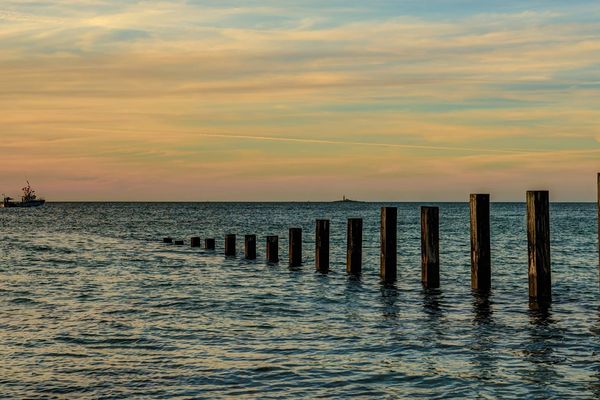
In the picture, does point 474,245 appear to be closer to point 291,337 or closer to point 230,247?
point 291,337

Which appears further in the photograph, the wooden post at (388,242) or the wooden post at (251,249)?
the wooden post at (251,249)

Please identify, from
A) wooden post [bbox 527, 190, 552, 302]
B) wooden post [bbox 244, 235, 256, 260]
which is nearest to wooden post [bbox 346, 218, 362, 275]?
wooden post [bbox 527, 190, 552, 302]

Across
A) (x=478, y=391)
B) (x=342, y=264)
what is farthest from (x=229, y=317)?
(x=342, y=264)

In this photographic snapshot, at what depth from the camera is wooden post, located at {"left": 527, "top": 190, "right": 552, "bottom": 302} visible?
57.1ft

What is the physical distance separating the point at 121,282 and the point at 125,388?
577 inches

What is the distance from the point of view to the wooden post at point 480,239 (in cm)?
A: 1920

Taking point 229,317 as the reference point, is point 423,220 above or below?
above

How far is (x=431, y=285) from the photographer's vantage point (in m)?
21.4

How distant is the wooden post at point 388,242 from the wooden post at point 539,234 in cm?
520

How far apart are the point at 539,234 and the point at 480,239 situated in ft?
6.68

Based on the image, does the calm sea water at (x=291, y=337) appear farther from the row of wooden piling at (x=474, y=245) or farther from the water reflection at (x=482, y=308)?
the row of wooden piling at (x=474, y=245)

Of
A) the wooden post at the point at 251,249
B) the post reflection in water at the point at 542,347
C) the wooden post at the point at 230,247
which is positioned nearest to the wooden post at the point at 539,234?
the post reflection in water at the point at 542,347

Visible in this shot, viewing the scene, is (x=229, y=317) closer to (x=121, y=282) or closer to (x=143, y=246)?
(x=121, y=282)

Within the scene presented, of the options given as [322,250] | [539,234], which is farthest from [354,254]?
[539,234]
